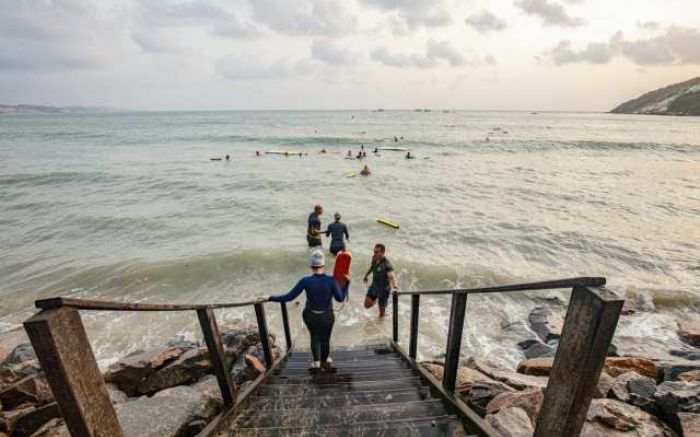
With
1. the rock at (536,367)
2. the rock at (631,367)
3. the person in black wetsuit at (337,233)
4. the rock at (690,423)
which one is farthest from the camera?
the person in black wetsuit at (337,233)

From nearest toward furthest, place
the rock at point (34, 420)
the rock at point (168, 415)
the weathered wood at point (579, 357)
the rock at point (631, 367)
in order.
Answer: the weathered wood at point (579, 357)
the rock at point (168, 415)
the rock at point (34, 420)
the rock at point (631, 367)

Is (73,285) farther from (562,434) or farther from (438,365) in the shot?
(562,434)

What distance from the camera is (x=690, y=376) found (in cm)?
581

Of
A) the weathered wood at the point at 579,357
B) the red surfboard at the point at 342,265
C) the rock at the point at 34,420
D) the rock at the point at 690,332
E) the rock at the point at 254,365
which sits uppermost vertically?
the weathered wood at the point at 579,357

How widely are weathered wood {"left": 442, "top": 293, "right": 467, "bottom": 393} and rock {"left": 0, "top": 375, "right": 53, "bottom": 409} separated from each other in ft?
19.8

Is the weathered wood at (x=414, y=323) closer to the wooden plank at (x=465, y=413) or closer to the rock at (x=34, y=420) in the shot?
the wooden plank at (x=465, y=413)

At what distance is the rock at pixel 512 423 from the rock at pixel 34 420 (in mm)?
5472

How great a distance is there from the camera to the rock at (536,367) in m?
6.63

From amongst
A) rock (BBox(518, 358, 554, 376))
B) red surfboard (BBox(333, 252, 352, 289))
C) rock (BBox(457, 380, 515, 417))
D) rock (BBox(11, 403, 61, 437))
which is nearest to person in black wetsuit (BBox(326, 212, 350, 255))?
red surfboard (BBox(333, 252, 352, 289))

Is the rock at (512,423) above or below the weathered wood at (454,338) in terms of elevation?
below

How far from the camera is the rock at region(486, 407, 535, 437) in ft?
11.6

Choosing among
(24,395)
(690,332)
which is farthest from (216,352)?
(690,332)

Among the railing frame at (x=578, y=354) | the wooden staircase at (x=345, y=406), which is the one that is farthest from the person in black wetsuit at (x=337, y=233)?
the railing frame at (x=578, y=354)

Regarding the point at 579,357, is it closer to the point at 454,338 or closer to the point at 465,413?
the point at 465,413
